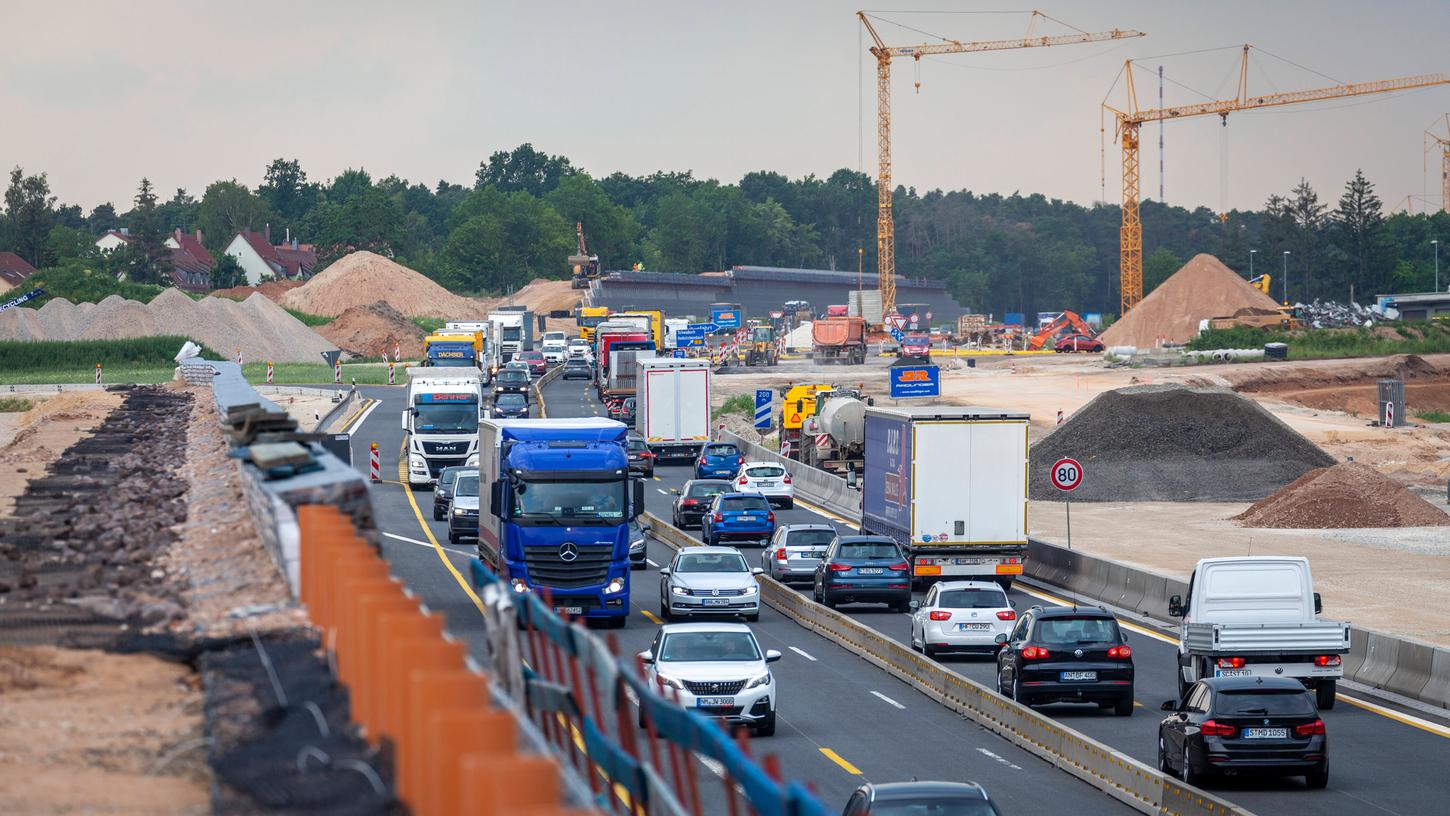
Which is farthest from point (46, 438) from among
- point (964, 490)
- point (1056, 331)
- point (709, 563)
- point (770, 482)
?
point (1056, 331)

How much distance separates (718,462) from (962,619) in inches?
1217

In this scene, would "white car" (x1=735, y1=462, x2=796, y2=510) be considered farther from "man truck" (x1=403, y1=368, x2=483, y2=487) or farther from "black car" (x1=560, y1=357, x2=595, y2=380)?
"black car" (x1=560, y1=357, x2=595, y2=380)

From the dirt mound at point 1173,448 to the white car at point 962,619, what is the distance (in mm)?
32103

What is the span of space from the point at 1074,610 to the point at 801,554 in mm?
14119

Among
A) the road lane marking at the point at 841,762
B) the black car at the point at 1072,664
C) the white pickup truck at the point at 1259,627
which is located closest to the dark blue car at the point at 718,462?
the white pickup truck at the point at 1259,627

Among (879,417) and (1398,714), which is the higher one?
(879,417)

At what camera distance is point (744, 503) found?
47469 millimetres

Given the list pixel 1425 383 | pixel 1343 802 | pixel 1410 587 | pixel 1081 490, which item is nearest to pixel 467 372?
pixel 1081 490

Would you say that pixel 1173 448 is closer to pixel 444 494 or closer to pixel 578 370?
pixel 444 494

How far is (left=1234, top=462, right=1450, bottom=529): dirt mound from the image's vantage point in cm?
5275

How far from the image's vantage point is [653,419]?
67750mm

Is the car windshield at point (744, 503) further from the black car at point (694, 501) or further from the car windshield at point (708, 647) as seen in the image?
the car windshield at point (708, 647)

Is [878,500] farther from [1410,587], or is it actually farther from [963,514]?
[1410,587]

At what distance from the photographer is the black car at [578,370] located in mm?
115562
